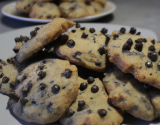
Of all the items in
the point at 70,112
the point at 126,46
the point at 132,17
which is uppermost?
the point at 126,46

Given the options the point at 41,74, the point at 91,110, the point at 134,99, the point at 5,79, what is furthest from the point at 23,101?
the point at 134,99

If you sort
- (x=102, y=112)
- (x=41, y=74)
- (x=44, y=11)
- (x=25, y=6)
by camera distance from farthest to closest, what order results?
1. (x=25, y=6)
2. (x=44, y=11)
3. (x=41, y=74)
4. (x=102, y=112)

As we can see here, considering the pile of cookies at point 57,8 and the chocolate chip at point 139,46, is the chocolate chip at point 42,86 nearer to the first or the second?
the chocolate chip at point 139,46

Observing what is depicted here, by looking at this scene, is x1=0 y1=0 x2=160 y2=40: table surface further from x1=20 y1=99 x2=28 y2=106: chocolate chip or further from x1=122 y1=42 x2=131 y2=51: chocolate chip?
x1=20 y1=99 x2=28 y2=106: chocolate chip

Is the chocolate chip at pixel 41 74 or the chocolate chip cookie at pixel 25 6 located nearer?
the chocolate chip at pixel 41 74

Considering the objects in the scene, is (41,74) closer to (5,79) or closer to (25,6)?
(5,79)

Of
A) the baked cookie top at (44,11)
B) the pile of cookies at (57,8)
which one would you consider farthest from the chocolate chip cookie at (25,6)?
the baked cookie top at (44,11)
